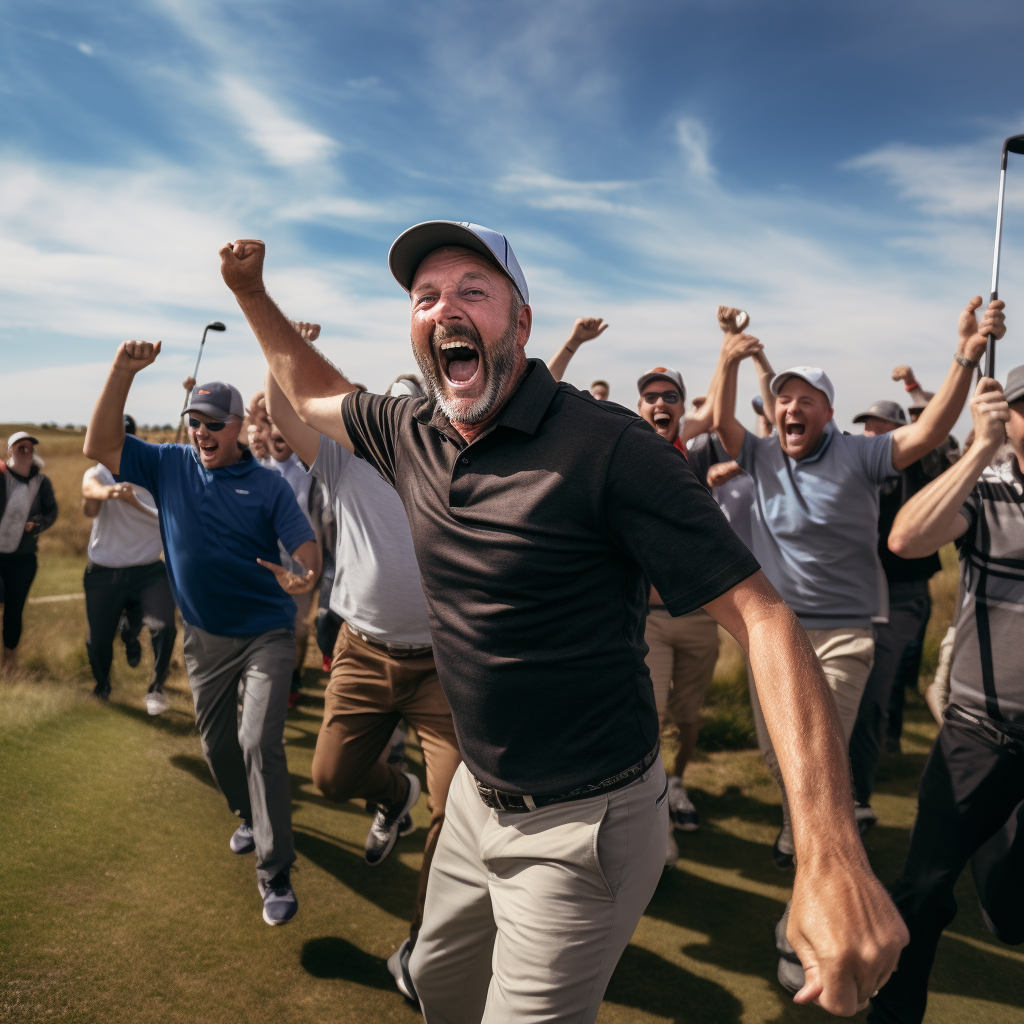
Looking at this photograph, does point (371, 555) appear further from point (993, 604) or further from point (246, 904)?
point (993, 604)

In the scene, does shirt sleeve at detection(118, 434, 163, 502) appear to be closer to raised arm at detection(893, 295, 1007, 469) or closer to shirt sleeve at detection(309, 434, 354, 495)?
shirt sleeve at detection(309, 434, 354, 495)

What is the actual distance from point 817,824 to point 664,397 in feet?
13.1

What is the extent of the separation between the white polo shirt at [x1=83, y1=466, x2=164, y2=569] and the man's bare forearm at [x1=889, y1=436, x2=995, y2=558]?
560cm

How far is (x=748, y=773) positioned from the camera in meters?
5.76

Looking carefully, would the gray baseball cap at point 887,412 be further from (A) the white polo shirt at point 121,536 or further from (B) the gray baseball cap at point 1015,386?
(A) the white polo shirt at point 121,536

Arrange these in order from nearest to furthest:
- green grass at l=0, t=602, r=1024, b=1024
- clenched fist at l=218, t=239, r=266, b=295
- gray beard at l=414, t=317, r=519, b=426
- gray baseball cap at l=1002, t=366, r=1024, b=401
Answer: gray beard at l=414, t=317, r=519, b=426 < clenched fist at l=218, t=239, r=266, b=295 < gray baseball cap at l=1002, t=366, r=1024, b=401 < green grass at l=0, t=602, r=1024, b=1024

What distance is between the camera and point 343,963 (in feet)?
11.4

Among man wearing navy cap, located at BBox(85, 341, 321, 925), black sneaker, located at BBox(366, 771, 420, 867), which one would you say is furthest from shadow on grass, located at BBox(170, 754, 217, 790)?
black sneaker, located at BBox(366, 771, 420, 867)

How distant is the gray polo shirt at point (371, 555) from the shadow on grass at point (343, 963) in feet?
4.31

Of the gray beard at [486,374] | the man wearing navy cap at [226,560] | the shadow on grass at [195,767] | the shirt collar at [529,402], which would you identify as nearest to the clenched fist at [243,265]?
the gray beard at [486,374]

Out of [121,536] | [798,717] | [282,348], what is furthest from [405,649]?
[121,536]

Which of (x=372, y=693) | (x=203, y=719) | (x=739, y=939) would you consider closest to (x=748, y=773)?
(x=739, y=939)

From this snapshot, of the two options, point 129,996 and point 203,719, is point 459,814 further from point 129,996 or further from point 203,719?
point 203,719

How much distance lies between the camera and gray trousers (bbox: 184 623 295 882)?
3814 millimetres
